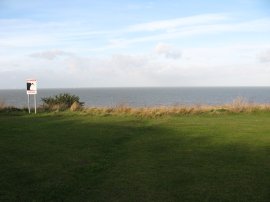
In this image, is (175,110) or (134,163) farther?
(175,110)

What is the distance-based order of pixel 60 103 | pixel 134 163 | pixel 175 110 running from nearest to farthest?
pixel 134 163 < pixel 175 110 < pixel 60 103

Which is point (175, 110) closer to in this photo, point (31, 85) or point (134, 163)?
point (31, 85)

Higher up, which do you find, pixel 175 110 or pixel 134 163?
pixel 175 110

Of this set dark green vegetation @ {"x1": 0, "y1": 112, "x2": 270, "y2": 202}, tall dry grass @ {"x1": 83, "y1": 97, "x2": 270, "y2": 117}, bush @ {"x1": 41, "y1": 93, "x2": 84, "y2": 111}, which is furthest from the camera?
bush @ {"x1": 41, "y1": 93, "x2": 84, "y2": 111}

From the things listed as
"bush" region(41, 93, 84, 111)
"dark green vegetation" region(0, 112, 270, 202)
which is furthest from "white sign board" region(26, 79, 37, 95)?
"dark green vegetation" region(0, 112, 270, 202)

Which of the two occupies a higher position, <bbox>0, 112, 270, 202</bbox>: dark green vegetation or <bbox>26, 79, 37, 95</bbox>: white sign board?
<bbox>26, 79, 37, 95</bbox>: white sign board

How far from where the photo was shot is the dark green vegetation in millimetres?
7180

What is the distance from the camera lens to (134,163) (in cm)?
934

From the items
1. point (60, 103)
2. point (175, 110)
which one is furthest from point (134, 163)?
point (60, 103)

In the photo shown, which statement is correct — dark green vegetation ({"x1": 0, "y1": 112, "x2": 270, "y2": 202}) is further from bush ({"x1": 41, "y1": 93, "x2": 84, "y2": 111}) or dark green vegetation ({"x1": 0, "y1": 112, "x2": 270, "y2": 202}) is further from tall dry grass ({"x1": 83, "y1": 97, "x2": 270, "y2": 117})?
bush ({"x1": 41, "y1": 93, "x2": 84, "y2": 111})

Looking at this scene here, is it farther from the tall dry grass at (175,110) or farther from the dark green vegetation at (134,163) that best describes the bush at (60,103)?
the dark green vegetation at (134,163)

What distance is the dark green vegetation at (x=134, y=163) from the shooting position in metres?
7.18

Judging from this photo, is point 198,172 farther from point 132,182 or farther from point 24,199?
point 24,199

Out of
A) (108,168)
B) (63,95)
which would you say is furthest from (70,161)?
(63,95)
